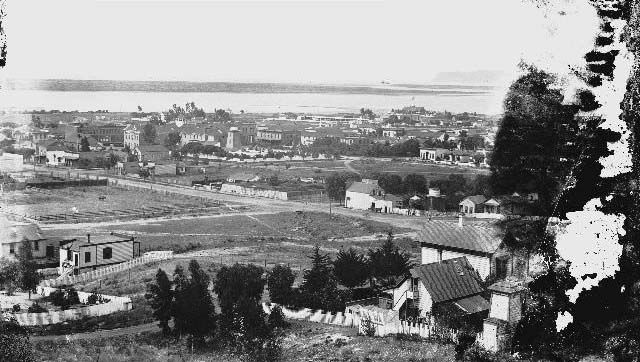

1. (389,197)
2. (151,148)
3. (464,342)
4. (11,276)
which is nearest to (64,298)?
(11,276)

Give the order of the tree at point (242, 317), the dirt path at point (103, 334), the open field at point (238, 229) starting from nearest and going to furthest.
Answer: the tree at point (242, 317), the dirt path at point (103, 334), the open field at point (238, 229)

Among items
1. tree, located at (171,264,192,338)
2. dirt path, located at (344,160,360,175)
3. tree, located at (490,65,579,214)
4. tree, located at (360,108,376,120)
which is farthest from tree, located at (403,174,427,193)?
tree, located at (490,65,579,214)

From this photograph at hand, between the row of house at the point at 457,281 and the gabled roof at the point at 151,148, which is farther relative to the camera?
the gabled roof at the point at 151,148

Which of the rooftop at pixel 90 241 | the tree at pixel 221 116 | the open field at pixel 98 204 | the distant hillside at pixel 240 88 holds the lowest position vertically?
the open field at pixel 98 204

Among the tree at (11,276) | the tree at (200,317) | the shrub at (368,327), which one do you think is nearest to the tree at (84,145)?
the tree at (11,276)

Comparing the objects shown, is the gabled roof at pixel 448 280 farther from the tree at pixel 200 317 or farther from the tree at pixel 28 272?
the tree at pixel 28 272

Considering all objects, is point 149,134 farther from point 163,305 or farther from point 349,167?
point 163,305

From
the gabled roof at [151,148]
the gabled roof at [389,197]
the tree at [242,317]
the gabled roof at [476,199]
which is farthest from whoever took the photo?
the gabled roof at [151,148]
